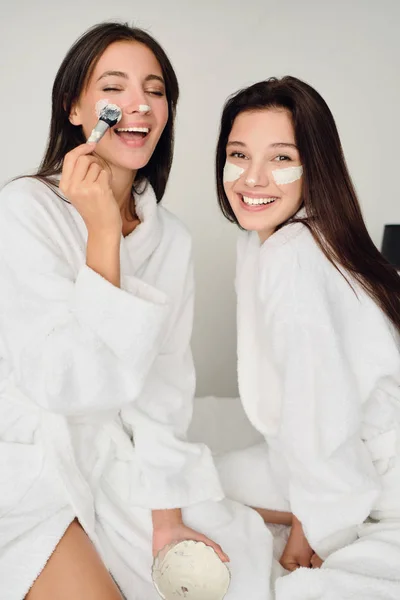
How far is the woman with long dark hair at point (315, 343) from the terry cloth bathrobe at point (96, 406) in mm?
129

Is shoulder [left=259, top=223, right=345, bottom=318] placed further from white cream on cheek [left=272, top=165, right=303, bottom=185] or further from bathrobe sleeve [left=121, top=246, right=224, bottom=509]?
bathrobe sleeve [left=121, top=246, right=224, bottom=509]

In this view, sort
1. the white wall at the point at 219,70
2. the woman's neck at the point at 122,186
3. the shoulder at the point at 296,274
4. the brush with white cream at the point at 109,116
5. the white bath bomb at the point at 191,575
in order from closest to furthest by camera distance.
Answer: the white bath bomb at the point at 191,575
the brush with white cream at the point at 109,116
the shoulder at the point at 296,274
the woman's neck at the point at 122,186
the white wall at the point at 219,70

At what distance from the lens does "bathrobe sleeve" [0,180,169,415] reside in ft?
2.90

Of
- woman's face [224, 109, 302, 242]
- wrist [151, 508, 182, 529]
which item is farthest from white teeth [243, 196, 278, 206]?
wrist [151, 508, 182, 529]

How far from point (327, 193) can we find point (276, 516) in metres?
0.68

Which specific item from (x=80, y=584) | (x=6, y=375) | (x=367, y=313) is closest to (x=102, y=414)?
(x=6, y=375)

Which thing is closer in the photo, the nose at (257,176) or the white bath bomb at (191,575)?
the white bath bomb at (191,575)

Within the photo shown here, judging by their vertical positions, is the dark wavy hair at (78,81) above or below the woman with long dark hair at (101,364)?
above

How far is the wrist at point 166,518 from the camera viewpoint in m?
1.09

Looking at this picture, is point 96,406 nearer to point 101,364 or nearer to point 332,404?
point 101,364

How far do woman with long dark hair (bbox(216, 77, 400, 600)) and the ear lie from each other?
0.30m

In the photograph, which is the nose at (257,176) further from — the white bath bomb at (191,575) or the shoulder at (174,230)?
the white bath bomb at (191,575)

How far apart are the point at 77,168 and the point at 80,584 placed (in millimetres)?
618

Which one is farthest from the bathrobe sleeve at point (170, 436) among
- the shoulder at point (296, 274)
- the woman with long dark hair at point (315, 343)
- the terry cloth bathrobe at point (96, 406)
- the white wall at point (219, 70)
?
the white wall at point (219, 70)
